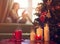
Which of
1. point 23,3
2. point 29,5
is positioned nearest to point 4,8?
point 23,3

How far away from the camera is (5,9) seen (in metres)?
4.04

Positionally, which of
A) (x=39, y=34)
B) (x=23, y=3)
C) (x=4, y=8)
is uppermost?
(x=23, y=3)

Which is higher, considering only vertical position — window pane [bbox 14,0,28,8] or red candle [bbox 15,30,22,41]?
window pane [bbox 14,0,28,8]

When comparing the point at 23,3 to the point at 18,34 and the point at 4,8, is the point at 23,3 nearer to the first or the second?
the point at 4,8

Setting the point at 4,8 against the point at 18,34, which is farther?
the point at 4,8

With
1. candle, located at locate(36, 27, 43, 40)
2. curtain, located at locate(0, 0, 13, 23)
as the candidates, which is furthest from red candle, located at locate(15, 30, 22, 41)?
curtain, located at locate(0, 0, 13, 23)

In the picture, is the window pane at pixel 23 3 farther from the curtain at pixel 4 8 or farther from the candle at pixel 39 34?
the candle at pixel 39 34

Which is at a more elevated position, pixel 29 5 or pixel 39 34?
pixel 29 5

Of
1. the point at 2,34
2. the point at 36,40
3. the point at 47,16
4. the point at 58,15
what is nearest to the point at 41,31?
the point at 36,40

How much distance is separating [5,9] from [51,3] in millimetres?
1293

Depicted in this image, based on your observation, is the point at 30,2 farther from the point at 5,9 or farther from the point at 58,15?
the point at 58,15

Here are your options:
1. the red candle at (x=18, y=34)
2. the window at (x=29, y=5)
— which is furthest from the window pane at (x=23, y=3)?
the red candle at (x=18, y=34)

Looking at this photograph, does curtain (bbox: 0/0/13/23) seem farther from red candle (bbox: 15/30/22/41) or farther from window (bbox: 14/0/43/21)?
red candle (bbox: 15/30/22/41)

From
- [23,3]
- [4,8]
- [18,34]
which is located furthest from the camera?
[23,3]
